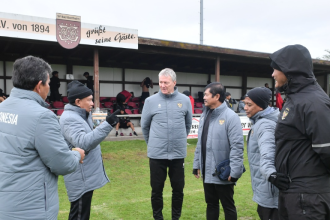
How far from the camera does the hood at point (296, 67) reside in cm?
185

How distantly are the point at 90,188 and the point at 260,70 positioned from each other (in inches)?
631

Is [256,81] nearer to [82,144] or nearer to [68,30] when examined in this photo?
[68,30]

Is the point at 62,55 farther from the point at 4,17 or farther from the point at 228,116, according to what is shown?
the point at 228,116

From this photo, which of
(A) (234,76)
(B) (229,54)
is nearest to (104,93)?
(B) (229,54)

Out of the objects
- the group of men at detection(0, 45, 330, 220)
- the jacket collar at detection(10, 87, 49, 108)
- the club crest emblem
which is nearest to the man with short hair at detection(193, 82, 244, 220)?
the group of men at detection(0, 45, 330, 220)

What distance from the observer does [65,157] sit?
6.18 feet

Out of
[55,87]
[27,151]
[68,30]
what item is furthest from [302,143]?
[55,87]

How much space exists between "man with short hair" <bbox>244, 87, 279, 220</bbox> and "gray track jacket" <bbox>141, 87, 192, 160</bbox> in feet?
3.80

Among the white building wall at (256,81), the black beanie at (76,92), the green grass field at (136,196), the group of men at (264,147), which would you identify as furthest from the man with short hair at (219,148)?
the white building wall at (256,81)

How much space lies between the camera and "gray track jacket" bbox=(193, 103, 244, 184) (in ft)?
9.65

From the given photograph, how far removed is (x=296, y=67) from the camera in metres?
1.86

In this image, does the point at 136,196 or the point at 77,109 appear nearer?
the point at 77,109

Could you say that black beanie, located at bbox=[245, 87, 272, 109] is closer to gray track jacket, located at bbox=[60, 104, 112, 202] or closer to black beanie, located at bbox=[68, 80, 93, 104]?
gray track jacket, located at bbox=[60, 104, 112, 202]

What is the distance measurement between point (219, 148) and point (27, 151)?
6.42ft
